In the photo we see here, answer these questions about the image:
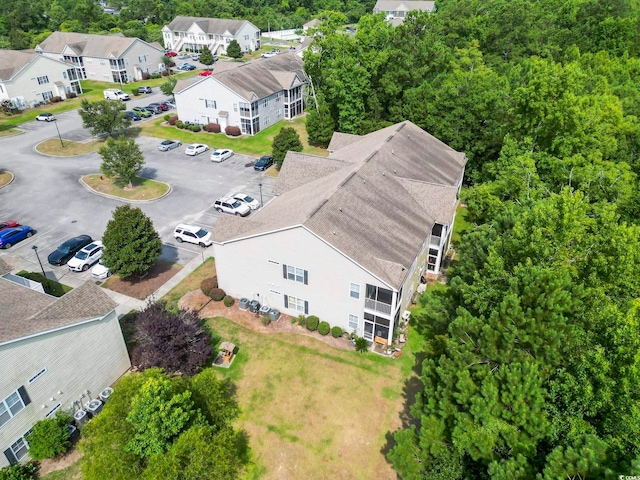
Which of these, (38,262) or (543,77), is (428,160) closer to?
(543,77)

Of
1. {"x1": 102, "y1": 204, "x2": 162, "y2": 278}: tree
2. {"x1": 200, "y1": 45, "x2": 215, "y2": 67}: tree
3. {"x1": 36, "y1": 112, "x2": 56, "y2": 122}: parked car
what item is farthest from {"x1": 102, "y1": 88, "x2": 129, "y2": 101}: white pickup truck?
{"x1": 102, "y1": 204, "x2": 162, "y2": 278}: tree

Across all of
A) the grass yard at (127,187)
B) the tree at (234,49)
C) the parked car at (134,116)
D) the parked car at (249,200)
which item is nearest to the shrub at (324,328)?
the parked car at (249,200)

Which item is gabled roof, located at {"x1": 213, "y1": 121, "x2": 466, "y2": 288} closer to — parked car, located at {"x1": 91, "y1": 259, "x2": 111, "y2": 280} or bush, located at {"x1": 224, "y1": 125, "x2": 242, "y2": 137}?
parked car, located at {"x1": 91, "y1": 259, "x2": 111, "y2": 280}

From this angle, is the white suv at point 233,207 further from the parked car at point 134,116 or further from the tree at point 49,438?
the parked car at point 134,116

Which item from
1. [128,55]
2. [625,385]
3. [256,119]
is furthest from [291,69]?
[625,385]

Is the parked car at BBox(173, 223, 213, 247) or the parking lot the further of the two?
the parking lot

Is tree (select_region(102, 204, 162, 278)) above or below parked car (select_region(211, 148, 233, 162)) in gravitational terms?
above
